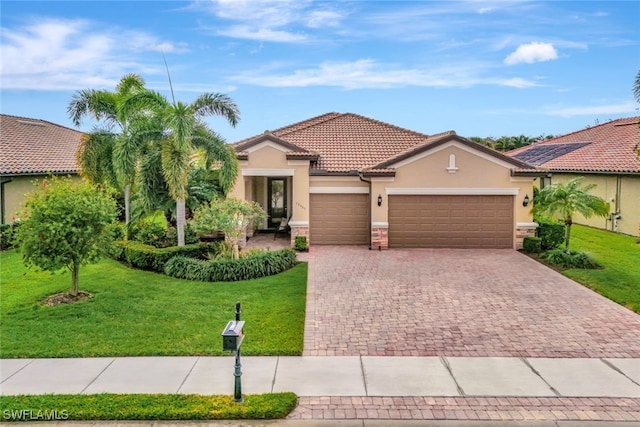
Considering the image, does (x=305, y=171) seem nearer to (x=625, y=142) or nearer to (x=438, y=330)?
(x=438, y=330)

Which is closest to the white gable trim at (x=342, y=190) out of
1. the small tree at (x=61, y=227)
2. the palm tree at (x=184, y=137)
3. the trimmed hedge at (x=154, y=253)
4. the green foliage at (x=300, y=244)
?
the green foliage at (x=300, y=244)

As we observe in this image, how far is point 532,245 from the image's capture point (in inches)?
697

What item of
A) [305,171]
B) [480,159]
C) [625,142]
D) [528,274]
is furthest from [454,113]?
[528,274]

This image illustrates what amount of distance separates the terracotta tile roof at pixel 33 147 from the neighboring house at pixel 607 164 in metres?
21.7

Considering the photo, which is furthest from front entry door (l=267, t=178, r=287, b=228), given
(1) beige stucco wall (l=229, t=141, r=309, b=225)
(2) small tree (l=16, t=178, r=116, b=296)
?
(2) small tree (l=16, t=178, r=116, b=296)

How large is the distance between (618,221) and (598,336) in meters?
15.3

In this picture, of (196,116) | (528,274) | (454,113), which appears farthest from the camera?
(454,113)

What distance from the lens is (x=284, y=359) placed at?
8125 mm

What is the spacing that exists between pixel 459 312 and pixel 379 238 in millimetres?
7780

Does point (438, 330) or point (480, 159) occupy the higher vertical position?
point (480, 159)

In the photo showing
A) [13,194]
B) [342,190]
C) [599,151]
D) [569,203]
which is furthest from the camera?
[599,151]

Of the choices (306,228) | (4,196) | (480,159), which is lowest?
(306,228)

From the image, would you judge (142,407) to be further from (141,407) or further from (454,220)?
(454,220)

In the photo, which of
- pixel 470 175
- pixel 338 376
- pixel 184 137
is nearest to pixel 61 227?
pixel 184 137
